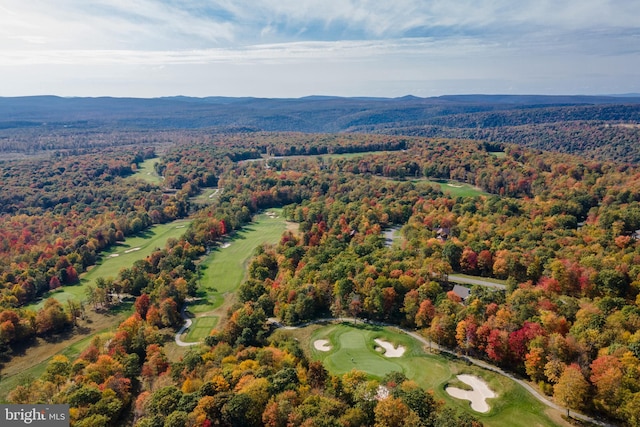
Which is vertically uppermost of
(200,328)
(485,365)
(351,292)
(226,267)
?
(351,292)

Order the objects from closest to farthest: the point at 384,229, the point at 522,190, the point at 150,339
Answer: the point at 150,339 < the point at 384,229 < the point at 522,190

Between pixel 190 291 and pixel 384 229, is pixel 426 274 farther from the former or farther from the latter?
pixel 190 291

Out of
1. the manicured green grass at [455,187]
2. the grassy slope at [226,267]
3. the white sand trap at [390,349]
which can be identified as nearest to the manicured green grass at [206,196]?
the grassy slope at [226,267]


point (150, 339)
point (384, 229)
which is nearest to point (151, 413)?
point (150, 339)

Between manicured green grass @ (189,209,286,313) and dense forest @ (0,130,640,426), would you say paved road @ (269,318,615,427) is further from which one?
manicured green grass @ (189,209,286,313)

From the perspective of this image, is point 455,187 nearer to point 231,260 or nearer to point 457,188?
point 457,188

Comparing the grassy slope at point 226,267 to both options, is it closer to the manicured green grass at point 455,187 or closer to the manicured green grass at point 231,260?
the manicured green grass at point 231,260

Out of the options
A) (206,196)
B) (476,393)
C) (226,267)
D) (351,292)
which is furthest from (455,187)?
(476,393)
